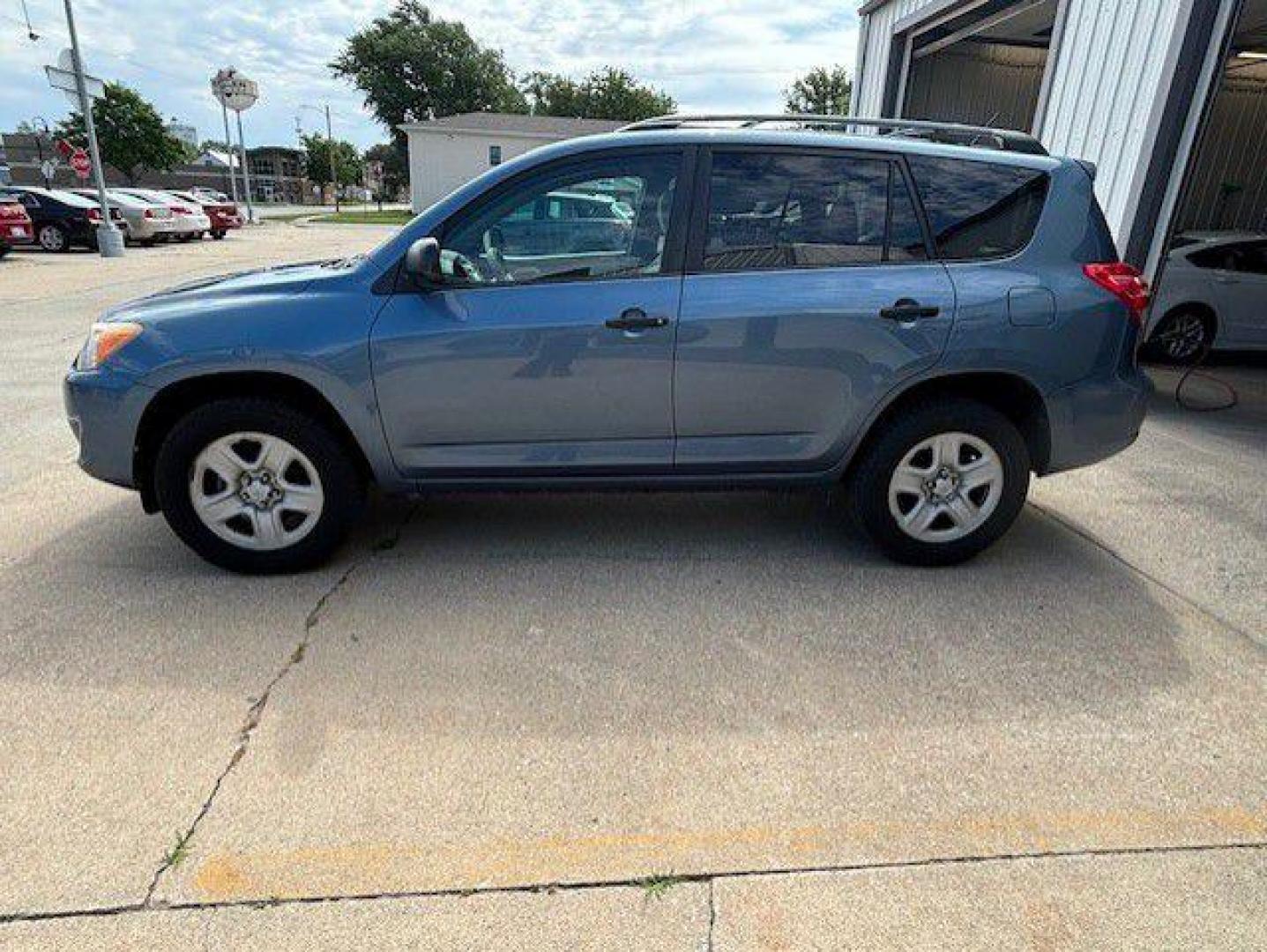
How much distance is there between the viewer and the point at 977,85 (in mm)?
12320

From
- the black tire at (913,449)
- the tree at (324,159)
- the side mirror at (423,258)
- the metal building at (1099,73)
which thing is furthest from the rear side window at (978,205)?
the tree at (324,159)

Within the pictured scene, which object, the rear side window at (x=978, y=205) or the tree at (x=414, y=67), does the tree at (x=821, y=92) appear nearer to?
the tree at (x=414, y=67)

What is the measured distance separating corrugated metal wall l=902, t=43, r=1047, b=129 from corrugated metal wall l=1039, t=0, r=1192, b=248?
4129 mm

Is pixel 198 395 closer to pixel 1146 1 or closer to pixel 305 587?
pixel 305 587

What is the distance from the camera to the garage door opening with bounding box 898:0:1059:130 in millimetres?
10211

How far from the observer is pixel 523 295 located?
3158 millimetres

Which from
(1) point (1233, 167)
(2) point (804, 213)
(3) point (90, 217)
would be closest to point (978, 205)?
(2) point (804, 213)

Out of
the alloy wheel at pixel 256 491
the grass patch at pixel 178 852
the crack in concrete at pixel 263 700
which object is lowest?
the grass patch at pixel 178 852

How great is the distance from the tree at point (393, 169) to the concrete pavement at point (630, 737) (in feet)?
214

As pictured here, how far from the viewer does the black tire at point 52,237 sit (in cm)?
1900

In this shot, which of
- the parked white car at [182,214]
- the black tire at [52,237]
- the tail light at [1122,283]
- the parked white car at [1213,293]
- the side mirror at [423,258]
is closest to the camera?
the side mirror at [423,258]

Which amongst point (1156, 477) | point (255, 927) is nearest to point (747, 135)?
point (255, 927)

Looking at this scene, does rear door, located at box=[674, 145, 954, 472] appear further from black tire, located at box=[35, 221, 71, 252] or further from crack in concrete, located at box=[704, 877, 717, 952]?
black tire, located at box=[35, 221, 71, 252]

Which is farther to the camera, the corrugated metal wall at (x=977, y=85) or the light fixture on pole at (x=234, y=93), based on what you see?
the light fixture on pole at (x=234, y=93)
